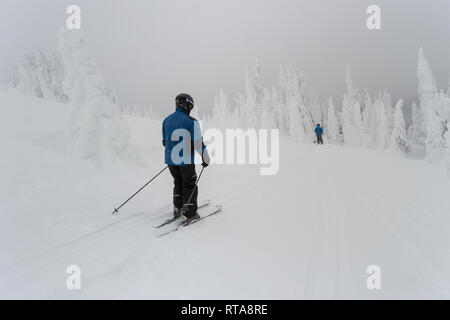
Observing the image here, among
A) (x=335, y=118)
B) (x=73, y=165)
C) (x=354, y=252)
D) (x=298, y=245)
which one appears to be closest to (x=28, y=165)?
(x=73, y=165)

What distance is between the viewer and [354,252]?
326 cm

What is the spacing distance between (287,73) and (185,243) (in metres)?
48.0

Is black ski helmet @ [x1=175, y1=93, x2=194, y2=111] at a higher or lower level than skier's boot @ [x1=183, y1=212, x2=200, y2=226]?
higher

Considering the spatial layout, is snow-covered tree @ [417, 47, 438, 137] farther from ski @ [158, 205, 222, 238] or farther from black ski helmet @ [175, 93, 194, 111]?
black ski helmet @ [175, 93, 194, 111]

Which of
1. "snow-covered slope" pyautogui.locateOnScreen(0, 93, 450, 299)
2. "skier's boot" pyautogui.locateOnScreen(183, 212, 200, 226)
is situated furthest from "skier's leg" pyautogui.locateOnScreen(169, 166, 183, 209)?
"snow-covered slope" pyautogui.locateOnScreen(0, 93, 450, 299)

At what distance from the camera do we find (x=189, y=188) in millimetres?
4746

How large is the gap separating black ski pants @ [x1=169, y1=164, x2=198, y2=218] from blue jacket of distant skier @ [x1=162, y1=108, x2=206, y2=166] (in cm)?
15

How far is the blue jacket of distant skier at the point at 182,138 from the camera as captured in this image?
4590mm

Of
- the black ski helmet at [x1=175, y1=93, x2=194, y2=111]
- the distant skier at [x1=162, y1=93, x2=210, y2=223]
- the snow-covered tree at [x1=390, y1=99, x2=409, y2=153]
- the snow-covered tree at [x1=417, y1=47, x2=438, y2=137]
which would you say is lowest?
the snow-covered tree at [x1=390, y1=99, x2=409, y2=153]

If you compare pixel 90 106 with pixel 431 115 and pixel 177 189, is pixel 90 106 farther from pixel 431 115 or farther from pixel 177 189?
pixel 431 115

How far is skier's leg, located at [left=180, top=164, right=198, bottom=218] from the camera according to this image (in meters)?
4.63

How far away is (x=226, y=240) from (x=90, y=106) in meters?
9.35

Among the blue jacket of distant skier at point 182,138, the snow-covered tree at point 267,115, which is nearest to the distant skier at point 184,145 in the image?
the blue jacket of distant skier at point 182,138
